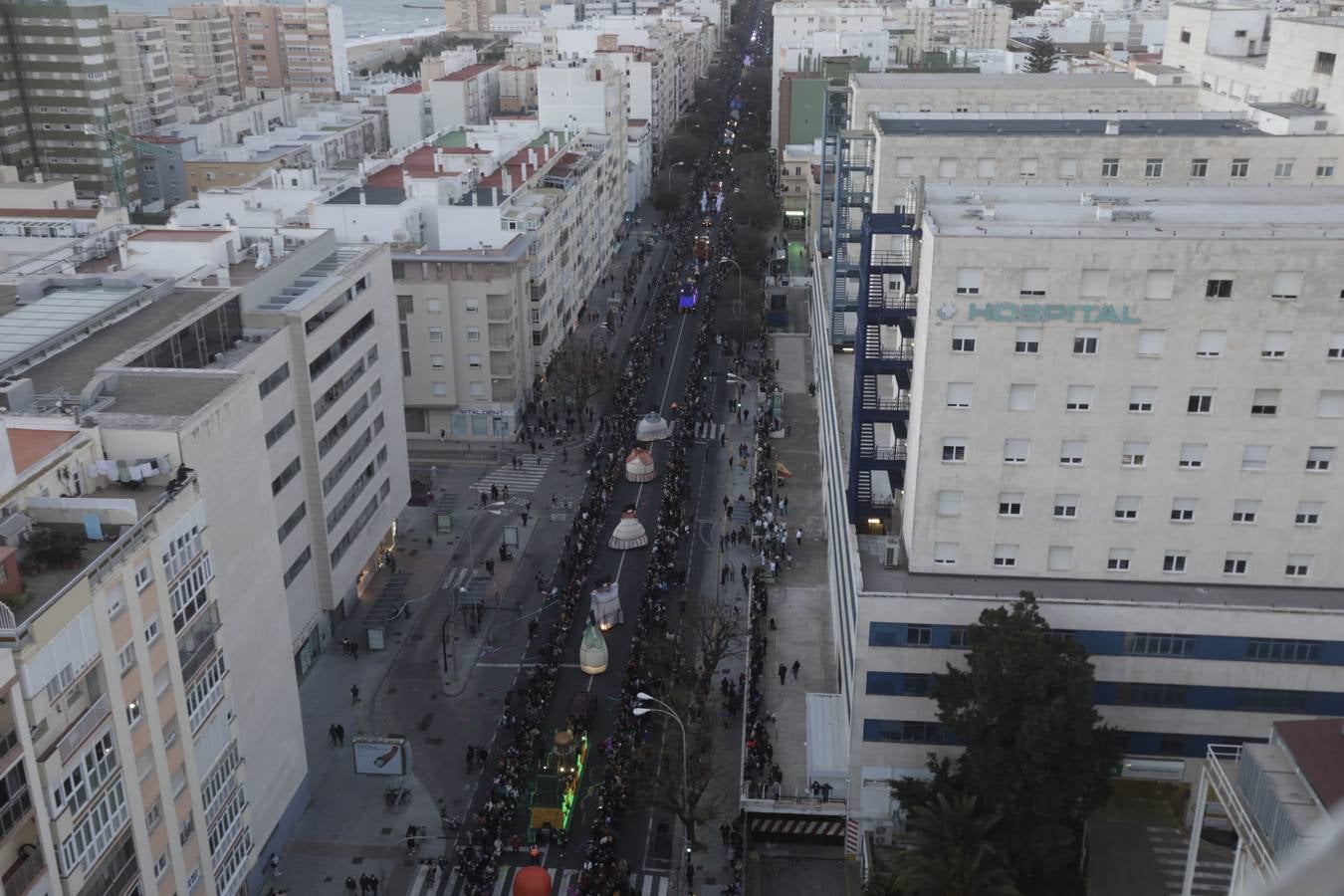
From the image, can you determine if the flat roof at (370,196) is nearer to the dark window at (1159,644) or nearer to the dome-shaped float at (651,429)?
the dome-shaped float at (651,429)

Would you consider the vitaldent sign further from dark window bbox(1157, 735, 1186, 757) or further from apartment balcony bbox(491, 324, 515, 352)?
apartment balcony bbox(491, 324, 515, 352)

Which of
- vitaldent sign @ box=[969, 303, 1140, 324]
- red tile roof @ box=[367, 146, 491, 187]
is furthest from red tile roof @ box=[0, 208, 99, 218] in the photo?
vitaldent sign @ box=[969, 303, 1140, 324]

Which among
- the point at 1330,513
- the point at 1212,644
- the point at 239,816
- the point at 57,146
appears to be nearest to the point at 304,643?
the point at 239,816

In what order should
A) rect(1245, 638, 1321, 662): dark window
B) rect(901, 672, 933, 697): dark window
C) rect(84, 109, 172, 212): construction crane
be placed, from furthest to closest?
rect(84, 109, 172, 212): construction crane → rect(901, 672, 933, 697): dark window → rect(1245, 638, 1321, 662): dark window

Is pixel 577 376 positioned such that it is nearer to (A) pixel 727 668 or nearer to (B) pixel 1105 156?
(A) pixel 727 668

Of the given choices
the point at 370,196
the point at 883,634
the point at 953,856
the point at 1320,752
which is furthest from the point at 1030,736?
the point at 370,196

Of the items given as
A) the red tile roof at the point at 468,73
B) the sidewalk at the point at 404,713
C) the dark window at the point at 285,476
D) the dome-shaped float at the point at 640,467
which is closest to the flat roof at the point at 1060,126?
→ the dome-shaped float at the point at 640,467
